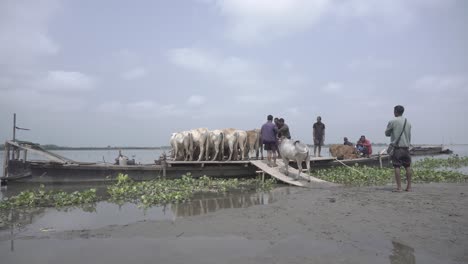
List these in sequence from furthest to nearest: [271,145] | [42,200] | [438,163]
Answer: [438,163] → [271,145] → [42,200]

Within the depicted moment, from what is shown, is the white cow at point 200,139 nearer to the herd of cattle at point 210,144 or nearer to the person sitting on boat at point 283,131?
the herd of cattle at point 210,144

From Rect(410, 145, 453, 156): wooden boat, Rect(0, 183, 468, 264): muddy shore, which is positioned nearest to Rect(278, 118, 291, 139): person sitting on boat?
Rect(0, 183, 468, 264): muddy shore

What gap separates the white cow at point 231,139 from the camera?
50.5ft

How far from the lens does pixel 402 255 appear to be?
401cm

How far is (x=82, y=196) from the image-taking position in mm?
9516

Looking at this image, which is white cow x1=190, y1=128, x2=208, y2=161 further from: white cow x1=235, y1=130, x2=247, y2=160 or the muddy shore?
the muddy shore

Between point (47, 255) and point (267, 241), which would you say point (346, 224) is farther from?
point (47, 255)

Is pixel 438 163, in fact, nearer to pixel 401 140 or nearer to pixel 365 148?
pixel 365 148

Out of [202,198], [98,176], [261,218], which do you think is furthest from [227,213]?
[98,176]

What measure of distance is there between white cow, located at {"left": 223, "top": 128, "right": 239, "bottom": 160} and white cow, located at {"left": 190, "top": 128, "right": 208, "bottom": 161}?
968mm

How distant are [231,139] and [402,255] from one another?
1166cm

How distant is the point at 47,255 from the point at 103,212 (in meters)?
3.58

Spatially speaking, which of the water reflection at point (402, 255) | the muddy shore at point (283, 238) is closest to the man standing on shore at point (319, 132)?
the muddy shore at point (283, 238)

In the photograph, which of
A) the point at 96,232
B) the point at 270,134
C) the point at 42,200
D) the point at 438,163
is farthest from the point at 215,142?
the point at 438,163
